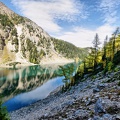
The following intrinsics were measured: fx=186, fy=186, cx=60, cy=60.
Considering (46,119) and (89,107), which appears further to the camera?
(46,119)

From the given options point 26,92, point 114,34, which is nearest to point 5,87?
point 26,92

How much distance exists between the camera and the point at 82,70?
93.1 meters

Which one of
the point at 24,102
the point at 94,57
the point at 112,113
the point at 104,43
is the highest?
the point at 104,43


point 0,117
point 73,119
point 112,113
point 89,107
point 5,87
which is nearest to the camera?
point 112,113

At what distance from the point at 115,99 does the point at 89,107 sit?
364 cm

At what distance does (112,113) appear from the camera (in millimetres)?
19750

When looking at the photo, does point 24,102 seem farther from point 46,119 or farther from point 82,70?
point 46,119

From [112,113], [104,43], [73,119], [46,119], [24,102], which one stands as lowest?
[24,102]

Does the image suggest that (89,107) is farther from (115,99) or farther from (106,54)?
(106,54)

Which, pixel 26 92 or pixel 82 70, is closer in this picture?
pixel 82 70

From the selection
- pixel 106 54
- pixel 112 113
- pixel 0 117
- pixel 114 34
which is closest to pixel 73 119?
pixel 112 113

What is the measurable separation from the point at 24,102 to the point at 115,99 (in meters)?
64.5

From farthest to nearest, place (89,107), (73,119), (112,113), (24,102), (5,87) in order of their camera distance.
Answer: (5,87)
(24,102)
(89,107)
(73,119)
(112,113)

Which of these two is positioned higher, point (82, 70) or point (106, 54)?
point (106, 54)
